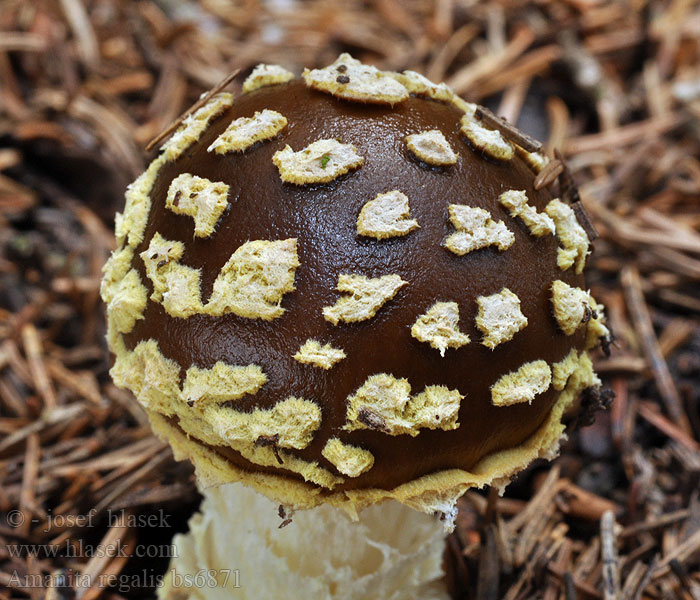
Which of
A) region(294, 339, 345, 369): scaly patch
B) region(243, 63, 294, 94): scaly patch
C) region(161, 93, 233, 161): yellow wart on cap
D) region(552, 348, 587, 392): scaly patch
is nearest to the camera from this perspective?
region(294, 339, 345, 369): scaly patch

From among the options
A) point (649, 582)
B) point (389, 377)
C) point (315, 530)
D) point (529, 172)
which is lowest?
Answer: point (649, 582)

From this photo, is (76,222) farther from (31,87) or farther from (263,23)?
(263,23)

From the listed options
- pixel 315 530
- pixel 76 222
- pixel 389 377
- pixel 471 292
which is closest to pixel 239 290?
pixel 389 377

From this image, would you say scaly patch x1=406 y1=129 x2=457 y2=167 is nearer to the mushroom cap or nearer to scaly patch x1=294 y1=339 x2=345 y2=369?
the mushroom cap

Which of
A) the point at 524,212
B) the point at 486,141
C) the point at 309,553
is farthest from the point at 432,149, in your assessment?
the point at 309,553

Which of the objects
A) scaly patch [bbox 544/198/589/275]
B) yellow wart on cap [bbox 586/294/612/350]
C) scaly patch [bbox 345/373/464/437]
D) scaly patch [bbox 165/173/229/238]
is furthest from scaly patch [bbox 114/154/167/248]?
yellow wart on cap [bbox 586/294/612/350]

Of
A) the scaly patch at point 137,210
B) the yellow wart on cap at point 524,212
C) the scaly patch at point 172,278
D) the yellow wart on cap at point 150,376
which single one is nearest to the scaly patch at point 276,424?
the yellow wart on cap at point 150,376

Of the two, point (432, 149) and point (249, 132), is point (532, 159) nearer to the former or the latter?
point (432, 149)
